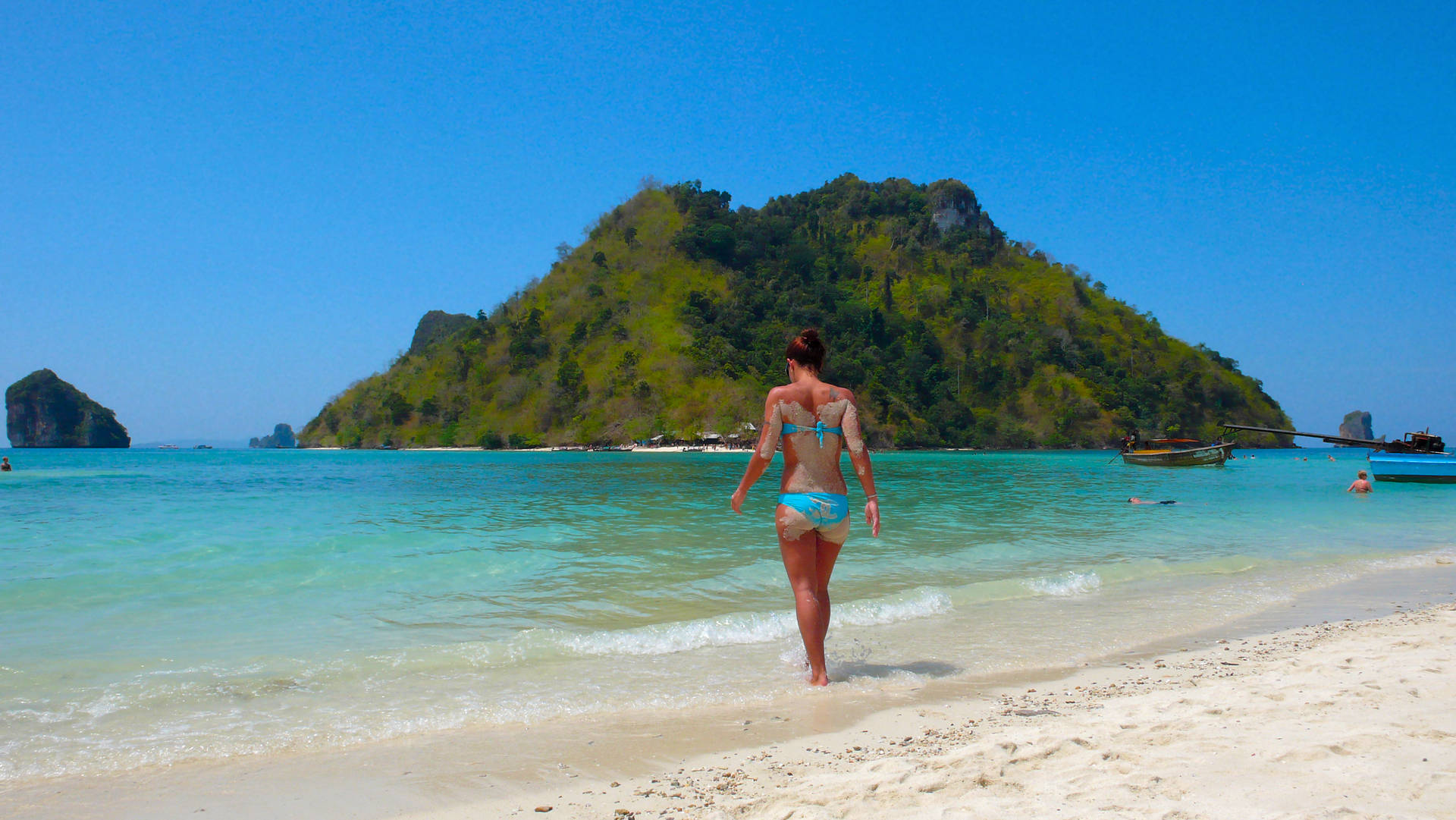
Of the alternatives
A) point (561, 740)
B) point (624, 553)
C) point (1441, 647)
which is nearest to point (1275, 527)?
point (1441, 647)

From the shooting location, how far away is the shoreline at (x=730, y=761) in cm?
318

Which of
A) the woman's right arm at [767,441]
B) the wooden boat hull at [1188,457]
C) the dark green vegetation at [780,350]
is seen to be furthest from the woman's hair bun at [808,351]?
the dark green vegetation at [780,350]

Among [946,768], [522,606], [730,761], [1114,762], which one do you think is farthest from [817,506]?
[522,606]

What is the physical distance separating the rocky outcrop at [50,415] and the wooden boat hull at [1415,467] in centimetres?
17961

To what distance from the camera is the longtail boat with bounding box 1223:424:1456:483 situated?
28297 mm

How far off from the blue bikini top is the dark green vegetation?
245ft

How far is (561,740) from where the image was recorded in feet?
13.6

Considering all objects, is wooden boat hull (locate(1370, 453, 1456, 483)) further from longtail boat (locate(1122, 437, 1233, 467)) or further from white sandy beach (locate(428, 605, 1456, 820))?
white sandy beach (locate(428, 605, 1456, 820))

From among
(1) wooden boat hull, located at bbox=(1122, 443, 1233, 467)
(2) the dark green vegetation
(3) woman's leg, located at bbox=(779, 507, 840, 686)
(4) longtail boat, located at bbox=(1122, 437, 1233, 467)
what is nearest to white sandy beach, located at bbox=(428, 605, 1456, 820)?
(3) woman's leg, located at bbox=(779, 507, 840, 686)

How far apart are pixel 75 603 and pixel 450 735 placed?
18.5 ft

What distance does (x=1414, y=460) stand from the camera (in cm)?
2881

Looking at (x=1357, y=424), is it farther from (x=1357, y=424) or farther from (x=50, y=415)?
(x=50, y=415)

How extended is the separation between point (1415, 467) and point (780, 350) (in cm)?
7055

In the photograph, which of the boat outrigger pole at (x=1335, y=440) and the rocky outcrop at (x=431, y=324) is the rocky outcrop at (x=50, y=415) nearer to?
the rocky outcrop at (x=431, y=324)
